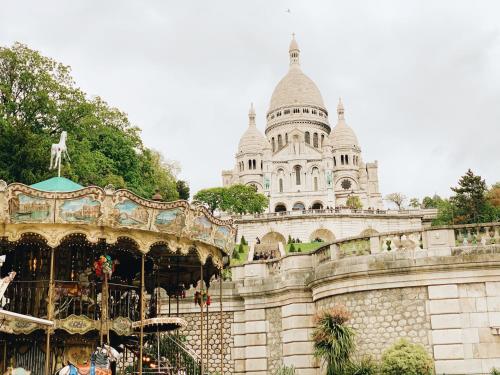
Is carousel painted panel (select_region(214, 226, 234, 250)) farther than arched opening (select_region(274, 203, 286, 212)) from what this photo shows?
No

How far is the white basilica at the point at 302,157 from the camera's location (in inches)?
4631

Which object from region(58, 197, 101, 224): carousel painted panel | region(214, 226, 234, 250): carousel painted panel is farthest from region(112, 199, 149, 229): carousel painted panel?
region(214, 226, 234, 250): carousel painted panel

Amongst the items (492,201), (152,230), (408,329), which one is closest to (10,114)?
(152,230)

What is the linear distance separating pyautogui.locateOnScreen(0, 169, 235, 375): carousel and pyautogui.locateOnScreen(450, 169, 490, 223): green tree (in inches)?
1715

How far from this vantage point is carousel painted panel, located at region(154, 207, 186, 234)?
59.6 ft

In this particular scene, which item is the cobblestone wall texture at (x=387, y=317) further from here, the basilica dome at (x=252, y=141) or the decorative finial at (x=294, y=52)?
the decorative finial at (x=294, y=52)

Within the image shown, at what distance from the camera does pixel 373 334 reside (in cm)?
2084

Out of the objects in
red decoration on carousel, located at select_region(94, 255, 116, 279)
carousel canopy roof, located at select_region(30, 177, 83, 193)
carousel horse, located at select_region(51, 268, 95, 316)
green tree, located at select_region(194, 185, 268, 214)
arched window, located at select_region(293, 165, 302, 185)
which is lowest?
carousel horse, located at select_region(51, 268, 95, 316)

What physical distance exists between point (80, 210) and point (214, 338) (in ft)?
34.0

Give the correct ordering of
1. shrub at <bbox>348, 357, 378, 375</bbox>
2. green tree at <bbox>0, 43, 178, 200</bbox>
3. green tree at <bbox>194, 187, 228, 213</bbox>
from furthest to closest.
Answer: green tree at <bbox>194, 187, 228, 213</bbox> < green tree at <bbox>0, 43, 178, 200</bbox> < shrub at <bbox>348, 357, 378, 375</bbox>

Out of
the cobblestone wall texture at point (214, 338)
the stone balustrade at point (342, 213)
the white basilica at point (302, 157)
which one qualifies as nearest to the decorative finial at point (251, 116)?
the white basilica at point (302, 157)

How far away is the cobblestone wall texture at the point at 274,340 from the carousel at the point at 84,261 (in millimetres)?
3661

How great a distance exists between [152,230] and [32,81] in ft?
93.3

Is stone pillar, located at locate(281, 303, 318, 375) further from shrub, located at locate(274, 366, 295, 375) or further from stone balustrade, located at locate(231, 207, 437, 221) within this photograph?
stone balustrade, located at locate(231, 207, 437, 221)
